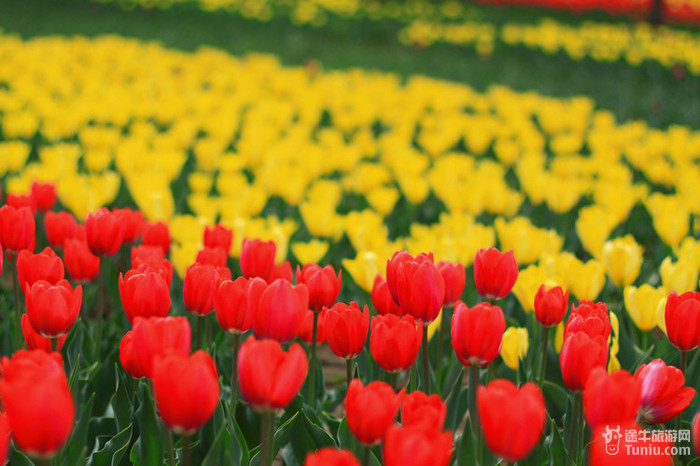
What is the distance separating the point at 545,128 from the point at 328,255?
353cm

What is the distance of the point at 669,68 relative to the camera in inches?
450

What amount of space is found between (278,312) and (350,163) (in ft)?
9.29

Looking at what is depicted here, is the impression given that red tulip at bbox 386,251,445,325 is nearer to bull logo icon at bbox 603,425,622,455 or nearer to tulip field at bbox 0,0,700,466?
tulip field at bbox 0,0,700,466

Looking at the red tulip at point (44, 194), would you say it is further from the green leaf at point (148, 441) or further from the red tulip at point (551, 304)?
the red tulip at point (551, 304)

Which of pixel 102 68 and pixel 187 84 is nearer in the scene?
pixel 187 84

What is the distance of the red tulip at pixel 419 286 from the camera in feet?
4.91

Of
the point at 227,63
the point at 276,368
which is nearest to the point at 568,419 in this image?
the point at 276,368

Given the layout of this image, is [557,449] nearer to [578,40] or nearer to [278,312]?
[278,312]

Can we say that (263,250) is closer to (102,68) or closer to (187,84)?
(187,84)

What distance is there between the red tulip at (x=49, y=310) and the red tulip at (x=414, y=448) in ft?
2.60

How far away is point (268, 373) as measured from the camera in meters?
1.14

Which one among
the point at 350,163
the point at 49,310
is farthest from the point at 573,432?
the point at 350,163

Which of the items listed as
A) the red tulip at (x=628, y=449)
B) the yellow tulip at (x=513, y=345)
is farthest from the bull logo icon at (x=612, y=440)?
the yellow tulip at (x=513, y=345)

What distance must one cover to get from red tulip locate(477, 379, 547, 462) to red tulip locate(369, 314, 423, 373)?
371 mm
